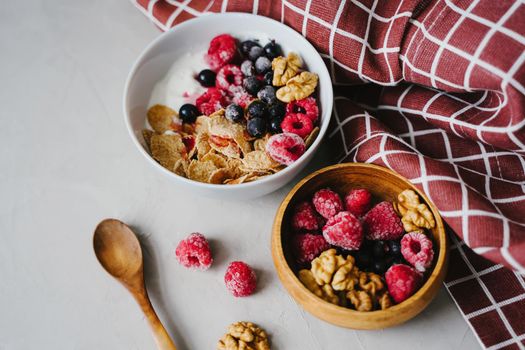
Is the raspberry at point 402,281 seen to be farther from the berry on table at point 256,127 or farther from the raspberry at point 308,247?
the berry on table at point 256,127

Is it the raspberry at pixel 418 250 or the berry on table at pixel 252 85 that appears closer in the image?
the raspberry at pixel 418 250

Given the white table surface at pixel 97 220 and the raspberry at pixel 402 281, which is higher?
the raspberry at pixel 402 281

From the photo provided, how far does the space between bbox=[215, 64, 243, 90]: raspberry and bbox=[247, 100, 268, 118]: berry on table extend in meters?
0.09

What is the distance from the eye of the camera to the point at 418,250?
3.25 ft

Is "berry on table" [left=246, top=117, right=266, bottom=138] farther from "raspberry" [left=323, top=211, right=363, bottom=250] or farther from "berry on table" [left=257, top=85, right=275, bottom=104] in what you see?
"raspberry" [left=323, top=211, right=363, bottom=250]

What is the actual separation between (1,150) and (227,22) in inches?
23.7

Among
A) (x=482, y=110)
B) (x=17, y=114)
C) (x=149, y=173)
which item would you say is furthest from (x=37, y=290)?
(x=482, y=110)

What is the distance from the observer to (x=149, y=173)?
1.20 meters

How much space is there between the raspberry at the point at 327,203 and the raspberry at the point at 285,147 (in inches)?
3.5

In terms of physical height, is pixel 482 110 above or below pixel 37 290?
above

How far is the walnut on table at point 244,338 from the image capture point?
0.99 m

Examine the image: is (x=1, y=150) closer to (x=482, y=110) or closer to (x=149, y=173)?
(x=149, y=173)

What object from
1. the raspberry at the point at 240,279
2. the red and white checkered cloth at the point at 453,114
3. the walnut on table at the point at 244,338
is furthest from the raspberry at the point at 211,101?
the walnut on table at the point at 244,338

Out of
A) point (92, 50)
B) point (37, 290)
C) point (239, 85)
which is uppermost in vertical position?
point (239, 85)
